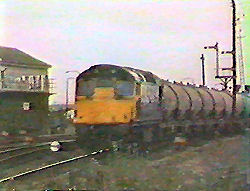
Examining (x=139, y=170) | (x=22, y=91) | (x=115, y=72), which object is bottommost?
(x=139, y=170)

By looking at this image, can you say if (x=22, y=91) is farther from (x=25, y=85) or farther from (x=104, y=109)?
(x=104, y=109)

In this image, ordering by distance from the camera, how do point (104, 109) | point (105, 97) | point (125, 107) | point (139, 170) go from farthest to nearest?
point (105, 97)
point (104, 109)
point (125, 107)
point (139, 170)

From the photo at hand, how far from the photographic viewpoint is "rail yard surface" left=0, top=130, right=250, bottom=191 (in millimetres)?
8656

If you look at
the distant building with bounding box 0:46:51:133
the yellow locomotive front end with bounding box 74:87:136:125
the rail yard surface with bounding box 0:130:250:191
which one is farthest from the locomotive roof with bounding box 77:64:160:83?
the distant building with bounding box 0:46:51:133

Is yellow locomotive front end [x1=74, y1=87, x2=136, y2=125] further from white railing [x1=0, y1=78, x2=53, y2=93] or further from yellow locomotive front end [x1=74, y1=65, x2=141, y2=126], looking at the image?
white railing [x1=0, y1=78, x2=53, y2=93]

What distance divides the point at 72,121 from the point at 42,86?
12608 mm

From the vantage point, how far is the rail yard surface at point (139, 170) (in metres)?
8.66

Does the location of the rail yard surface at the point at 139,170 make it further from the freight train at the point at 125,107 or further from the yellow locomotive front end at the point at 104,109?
the yellow locomotive front end at the point at 104,109

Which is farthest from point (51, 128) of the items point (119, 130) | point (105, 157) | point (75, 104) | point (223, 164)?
point (223, 164)

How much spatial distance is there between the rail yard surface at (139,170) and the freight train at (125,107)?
1138 mm

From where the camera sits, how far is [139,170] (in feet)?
34.0

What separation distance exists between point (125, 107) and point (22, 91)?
42.1ft

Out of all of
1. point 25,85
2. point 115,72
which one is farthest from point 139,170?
point 25,85

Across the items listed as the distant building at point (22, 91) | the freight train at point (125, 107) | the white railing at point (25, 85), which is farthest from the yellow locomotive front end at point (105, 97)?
the distant building at point (22, 91)
